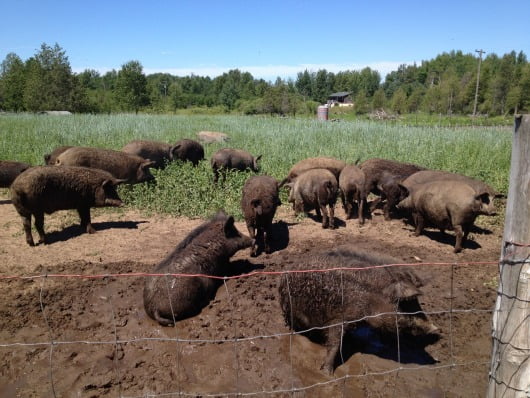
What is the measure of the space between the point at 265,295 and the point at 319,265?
1245 mm

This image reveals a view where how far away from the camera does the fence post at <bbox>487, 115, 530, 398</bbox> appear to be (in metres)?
2.40

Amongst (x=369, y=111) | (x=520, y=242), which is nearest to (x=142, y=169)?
(x=520, y=242)

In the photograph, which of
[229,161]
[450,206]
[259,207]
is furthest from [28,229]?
[450,206]

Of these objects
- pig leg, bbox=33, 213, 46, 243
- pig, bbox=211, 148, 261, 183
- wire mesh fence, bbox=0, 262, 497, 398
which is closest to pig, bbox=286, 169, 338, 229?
wire mesh fence, bbox=0, 262, 497, 398

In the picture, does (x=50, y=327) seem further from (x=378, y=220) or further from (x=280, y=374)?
(x=378, y=220)

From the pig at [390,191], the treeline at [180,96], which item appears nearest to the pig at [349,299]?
the pig at [390,191]

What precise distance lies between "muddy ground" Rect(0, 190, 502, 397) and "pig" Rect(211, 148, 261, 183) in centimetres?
481

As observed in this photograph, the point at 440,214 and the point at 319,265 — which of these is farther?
the point at 440,214

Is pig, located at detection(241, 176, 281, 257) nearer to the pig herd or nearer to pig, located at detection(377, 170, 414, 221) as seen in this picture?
the pig herd

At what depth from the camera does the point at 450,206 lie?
7.14m

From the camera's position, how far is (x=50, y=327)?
4.71m

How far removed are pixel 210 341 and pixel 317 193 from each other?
198 inches

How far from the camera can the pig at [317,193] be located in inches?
323

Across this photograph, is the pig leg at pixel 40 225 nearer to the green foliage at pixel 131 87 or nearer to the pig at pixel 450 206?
the pig at pixel 450 206
